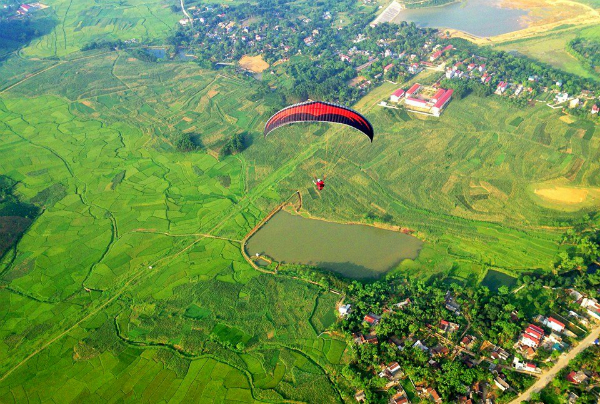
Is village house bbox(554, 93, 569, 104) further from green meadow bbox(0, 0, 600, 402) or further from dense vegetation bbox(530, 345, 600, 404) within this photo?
dense vegetation bbox(530, 345, 600, 404)

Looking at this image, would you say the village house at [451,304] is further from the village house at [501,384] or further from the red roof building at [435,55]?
the red roof building at [435,55]

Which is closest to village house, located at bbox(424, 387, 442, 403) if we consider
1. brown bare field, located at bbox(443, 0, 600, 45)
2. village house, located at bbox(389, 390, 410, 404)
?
village house, located at bbox(389, 390, 410, 404)

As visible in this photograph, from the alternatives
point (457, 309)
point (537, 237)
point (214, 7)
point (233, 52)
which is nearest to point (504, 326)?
point (457, 309)

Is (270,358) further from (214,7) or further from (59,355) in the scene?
(214,7)

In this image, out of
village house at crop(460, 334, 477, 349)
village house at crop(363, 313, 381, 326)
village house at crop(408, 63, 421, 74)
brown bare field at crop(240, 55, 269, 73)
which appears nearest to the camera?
village house at crop(460, 334, 477, 349)

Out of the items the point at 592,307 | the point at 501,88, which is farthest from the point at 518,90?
the point at 592,307

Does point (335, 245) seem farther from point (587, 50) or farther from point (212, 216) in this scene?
point (587, 50)

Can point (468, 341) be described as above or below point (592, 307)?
below
